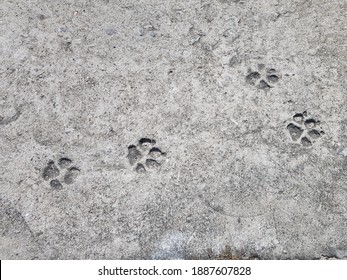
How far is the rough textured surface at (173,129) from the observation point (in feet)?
6.93

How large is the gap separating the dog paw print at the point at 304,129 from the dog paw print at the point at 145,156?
0.60 metres

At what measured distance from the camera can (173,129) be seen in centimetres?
235

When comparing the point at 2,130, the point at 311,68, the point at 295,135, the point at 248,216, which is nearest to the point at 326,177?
the point at 295,135

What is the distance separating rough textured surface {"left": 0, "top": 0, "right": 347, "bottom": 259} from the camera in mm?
2113

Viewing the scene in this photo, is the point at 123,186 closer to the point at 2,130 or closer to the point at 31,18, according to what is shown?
the point at 2,130

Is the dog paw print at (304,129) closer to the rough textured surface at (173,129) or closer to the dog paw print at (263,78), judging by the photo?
the rough textured surface at (173,129)

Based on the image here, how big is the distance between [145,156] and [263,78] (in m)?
0.70

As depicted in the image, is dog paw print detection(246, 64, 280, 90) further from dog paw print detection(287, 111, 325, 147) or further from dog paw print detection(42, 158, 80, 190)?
dog paw print detection(42, 158, 80, 190)

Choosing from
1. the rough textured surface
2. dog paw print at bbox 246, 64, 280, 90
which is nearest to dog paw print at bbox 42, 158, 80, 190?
the rough textured surface

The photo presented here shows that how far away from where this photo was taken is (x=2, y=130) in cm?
235

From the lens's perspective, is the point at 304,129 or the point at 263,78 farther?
the point at 263,78

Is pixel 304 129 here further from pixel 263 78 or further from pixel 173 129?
pixel 173 129

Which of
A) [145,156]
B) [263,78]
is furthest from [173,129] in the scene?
[263,78]

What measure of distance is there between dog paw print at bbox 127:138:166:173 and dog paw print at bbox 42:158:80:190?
9.8 inches
